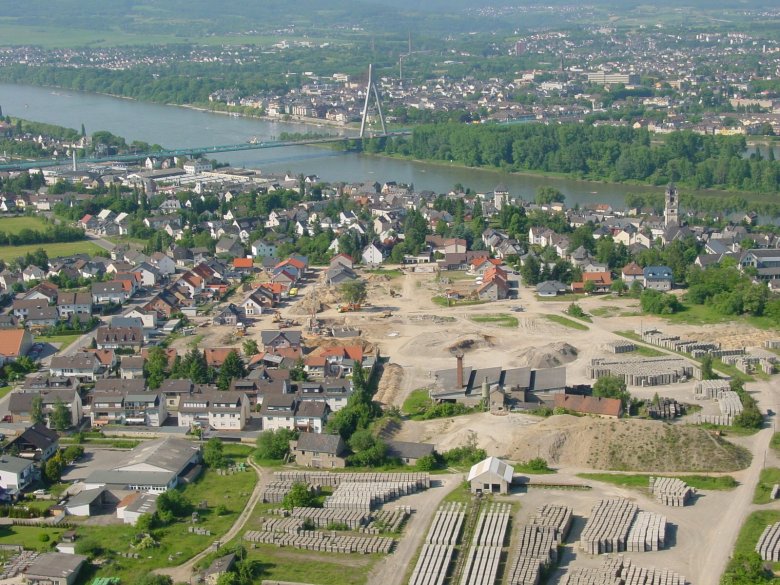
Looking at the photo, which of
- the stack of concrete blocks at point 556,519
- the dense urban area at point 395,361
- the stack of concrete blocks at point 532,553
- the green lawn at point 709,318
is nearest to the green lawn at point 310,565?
the dense urban area at point 395,361

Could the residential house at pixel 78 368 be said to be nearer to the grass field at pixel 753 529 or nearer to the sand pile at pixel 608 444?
the sand pile at pixel 608 444

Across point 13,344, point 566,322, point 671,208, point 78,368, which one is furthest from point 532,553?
point 671,208

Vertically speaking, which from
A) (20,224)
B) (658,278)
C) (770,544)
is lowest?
(20,224)

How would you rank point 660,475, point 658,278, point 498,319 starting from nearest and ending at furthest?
point 660,475 < point 498,319 < point 658,278

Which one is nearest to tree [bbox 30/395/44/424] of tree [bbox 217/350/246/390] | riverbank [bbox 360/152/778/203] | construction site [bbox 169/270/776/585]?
tree [bbox 217/350/246/390]

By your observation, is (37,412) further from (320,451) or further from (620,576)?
(620,576)

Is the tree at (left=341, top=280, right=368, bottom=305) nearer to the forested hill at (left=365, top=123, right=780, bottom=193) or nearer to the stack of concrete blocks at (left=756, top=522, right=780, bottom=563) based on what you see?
the stack of concrete blocks at (left=756, top=522, right=780, bottom=563)

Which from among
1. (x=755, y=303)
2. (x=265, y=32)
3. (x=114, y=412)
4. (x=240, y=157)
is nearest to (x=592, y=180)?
(x=240, y=157)
